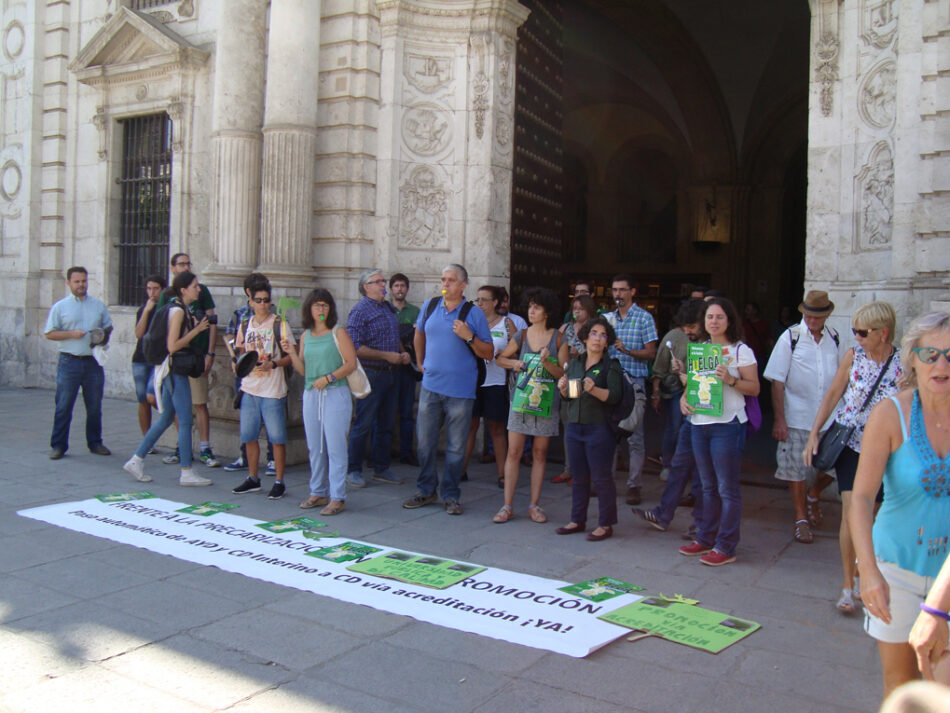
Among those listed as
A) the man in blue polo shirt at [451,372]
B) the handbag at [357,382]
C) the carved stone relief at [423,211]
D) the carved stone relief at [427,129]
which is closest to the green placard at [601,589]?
the man in blue polo shirt at [451,372]

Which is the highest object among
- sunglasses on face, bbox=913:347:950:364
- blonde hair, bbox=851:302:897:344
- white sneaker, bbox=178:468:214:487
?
blonde hair, bbox=851:302:897:344

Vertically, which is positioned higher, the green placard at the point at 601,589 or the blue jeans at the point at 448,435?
the blue jeans at the point at 448,435

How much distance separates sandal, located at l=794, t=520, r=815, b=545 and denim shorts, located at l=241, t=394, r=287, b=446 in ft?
14.3

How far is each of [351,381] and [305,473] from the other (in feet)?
6.15

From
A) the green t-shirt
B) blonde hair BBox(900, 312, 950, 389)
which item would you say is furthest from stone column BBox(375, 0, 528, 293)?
blonde hair BBox(900, 312, 950, 389)

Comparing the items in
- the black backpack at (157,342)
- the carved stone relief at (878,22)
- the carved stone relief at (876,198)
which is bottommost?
the black backpack at (157,342)

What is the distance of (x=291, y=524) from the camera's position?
6.50 m

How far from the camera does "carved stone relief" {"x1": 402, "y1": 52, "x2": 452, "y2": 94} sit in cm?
1013

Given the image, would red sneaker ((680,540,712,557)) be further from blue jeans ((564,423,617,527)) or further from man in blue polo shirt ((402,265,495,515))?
man in blue polo shirt ((402,265,495,515))

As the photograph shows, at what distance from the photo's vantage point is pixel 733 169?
66.3 ft

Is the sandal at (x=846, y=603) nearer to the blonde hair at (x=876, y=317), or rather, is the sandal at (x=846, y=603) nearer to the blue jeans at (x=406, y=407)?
the blonde hair at (x=876, y=317)

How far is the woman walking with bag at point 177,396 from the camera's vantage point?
7781 mm

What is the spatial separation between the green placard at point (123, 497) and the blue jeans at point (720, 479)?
4.62m

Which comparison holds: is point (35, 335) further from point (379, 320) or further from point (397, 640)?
point (397, 640)
